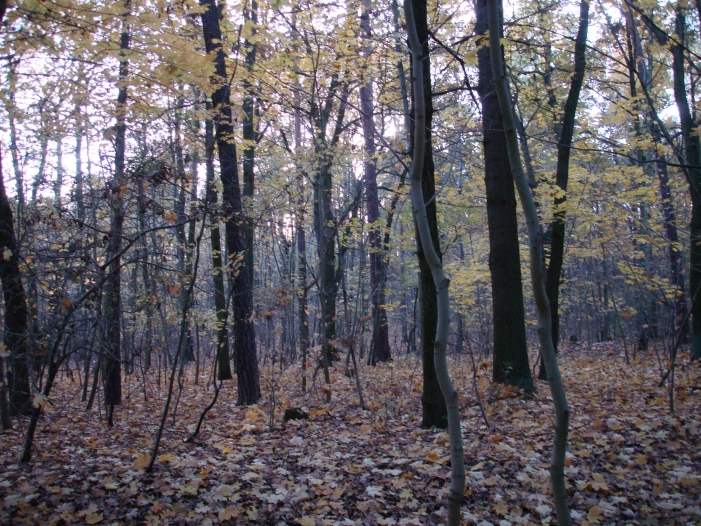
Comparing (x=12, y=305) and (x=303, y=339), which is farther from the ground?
(x=12, y=305)

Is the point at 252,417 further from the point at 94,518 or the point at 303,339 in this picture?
the point at 94,518

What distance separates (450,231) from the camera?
53.6ft

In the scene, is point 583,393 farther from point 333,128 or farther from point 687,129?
point 333,128

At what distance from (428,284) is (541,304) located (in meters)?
2.53

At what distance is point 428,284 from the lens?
5.00 metres

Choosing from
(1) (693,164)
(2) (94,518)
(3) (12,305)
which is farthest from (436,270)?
(1) (693,164)

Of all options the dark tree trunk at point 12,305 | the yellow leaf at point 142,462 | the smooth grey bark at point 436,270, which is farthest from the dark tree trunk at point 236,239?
the smooth grey bark at point 436,270

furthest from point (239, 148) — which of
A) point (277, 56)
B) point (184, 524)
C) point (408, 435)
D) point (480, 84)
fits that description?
point (184, 524)

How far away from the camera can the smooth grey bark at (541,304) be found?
7.85ft

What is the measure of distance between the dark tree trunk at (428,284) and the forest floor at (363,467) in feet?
0.86

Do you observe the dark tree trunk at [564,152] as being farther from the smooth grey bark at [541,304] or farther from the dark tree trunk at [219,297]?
the smooth grey bark at [541,304]

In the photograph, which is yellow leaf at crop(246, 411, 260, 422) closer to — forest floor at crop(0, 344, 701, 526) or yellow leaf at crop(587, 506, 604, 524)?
forest floor at crop(0, 344, 701, 526)

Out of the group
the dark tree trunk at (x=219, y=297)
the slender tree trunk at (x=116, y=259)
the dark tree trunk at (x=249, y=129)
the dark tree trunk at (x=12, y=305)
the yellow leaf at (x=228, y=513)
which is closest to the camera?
the yellow leaf at (x=228, y=513)

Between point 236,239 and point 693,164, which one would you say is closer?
point 236,239
